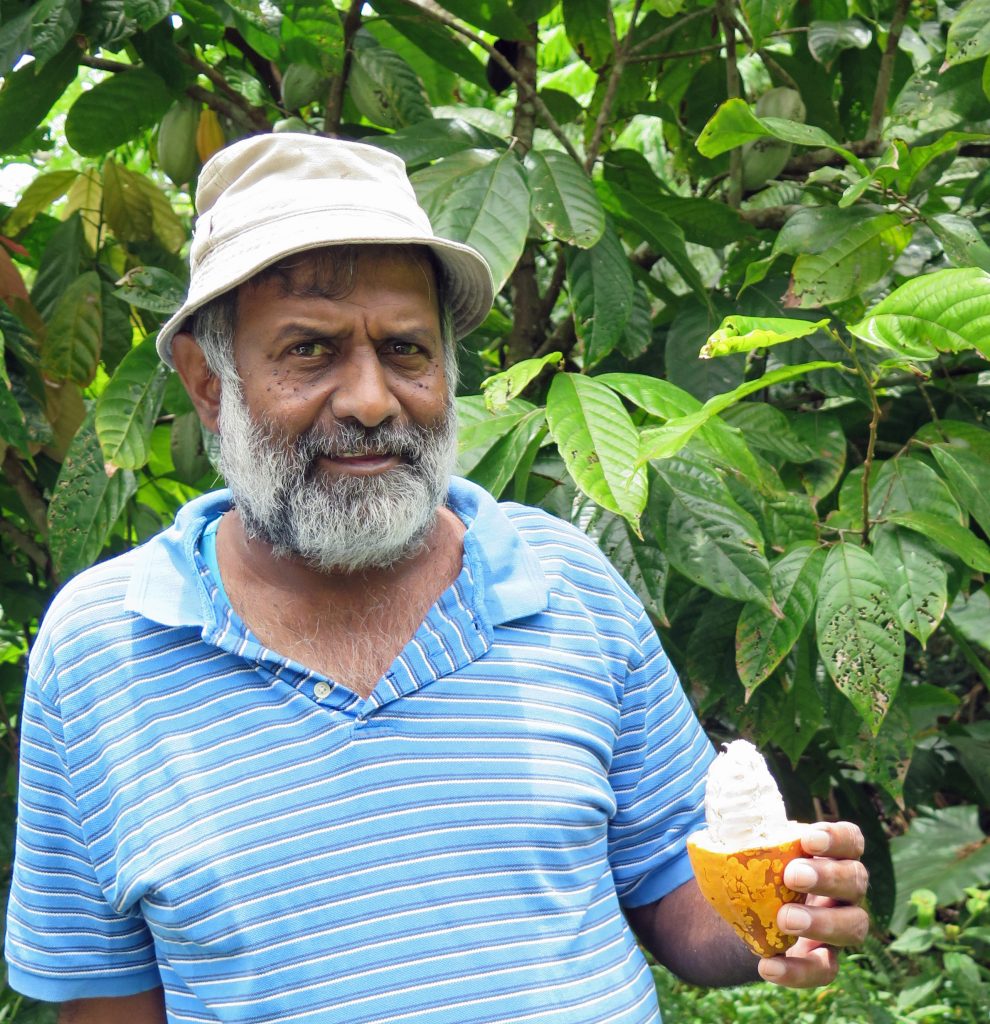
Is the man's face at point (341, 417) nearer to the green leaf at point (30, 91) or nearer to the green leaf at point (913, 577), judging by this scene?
the green leaf at point (913, 577)

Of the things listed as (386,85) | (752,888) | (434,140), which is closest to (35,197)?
(386,85)

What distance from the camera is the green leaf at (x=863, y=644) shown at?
4.94 feet

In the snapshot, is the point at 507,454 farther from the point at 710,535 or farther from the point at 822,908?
the point at 822,908

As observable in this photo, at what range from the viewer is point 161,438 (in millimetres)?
2238

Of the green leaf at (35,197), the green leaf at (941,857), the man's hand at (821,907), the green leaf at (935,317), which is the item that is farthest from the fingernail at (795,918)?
the green leaf at (941,857)

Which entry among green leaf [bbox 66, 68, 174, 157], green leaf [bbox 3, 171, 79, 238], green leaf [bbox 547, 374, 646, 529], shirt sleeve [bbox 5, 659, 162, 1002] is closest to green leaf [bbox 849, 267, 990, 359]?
green leaf [bbox 547, 374, 646, 529]

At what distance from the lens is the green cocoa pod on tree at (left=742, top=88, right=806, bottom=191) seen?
206 cm

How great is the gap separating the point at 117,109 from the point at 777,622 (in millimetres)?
1169

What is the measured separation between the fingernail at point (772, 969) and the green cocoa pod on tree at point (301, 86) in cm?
140

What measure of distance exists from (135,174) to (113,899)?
1358mm

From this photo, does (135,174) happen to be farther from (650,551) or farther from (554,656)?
(554,656)

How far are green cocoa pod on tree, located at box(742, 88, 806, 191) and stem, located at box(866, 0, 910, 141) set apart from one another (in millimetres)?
107

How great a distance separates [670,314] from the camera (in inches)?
83.7

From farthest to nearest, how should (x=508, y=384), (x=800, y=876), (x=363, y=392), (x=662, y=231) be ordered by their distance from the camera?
(x=662, y=231), (x=508, y=384), (x=363, y=392), (x=800, y=876)
